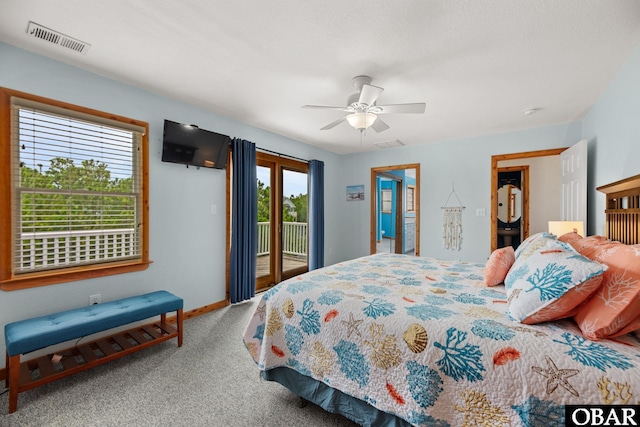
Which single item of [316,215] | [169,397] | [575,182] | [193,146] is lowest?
[169,397]

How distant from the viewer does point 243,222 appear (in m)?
3.78

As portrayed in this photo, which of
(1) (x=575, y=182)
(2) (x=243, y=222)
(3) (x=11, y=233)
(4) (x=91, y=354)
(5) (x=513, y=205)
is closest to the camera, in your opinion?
(3) (x=11, y=233)

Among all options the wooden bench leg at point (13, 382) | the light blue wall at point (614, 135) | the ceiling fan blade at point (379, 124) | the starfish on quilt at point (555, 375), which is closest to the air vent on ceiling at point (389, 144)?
the ceiling fan blade at point (379, 124)

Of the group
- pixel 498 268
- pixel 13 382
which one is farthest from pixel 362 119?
pixel 13 382

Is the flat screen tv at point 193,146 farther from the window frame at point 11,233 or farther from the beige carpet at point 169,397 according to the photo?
the beige carpet at point 169,397

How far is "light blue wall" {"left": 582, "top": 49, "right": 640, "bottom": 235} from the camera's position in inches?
82.7

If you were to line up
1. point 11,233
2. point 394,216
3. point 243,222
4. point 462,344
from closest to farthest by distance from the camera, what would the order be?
1. point 462,344
2. point 11,233
3. point 243,222
4. point 394,216

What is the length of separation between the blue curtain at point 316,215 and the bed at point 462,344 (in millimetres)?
3158

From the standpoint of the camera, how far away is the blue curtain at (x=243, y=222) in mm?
3705

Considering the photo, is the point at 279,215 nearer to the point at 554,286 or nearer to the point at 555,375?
the point at 554,286

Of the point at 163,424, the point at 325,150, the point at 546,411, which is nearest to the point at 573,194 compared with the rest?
the point at 546,411

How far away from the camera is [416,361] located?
132 cm

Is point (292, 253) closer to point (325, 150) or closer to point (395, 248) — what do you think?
point (325, 150)

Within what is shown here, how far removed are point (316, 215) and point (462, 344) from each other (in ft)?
13.4
